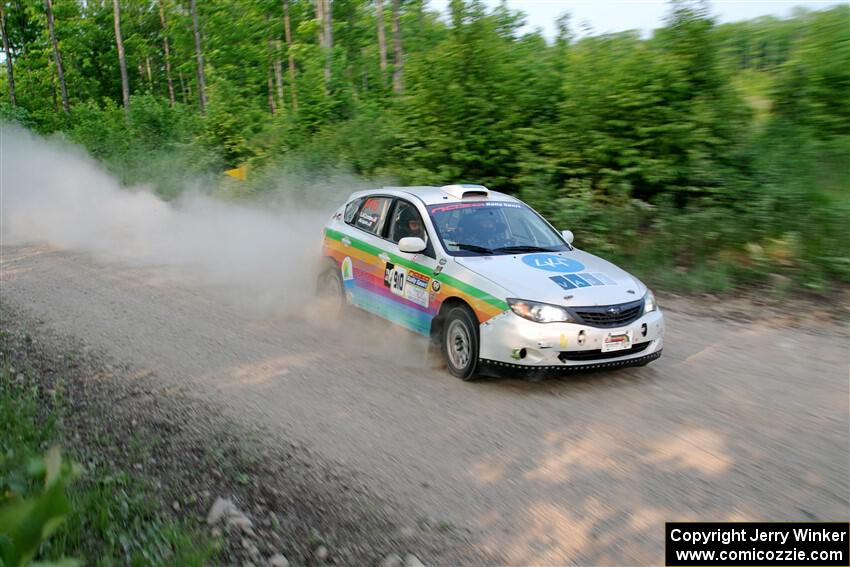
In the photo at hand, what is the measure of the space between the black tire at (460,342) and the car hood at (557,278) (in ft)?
1.40

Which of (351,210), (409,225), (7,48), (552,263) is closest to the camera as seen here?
(552,263)

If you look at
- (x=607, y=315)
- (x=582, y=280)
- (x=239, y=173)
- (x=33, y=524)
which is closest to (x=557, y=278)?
(x=582, y=280)

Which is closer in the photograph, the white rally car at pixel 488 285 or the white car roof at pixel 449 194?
the white rally car at pixel 488 285

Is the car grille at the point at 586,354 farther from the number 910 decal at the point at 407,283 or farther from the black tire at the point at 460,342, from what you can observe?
the number 910 decal at the point at 407,283

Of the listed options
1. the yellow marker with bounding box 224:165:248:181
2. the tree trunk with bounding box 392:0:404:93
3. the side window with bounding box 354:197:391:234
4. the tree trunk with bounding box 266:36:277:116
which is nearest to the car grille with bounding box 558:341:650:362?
the side window with bounding box 354:197:391:234

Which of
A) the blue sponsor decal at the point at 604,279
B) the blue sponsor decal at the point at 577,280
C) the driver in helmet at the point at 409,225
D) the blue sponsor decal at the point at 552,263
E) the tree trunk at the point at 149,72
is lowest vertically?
the blue sponsor decal at the point at 604,279

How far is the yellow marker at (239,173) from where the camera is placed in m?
21.1

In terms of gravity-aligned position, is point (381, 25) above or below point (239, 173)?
above

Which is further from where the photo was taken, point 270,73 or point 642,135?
point 270,73

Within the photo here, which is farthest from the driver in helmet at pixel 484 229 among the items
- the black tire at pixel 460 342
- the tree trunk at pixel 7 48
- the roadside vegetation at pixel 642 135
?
the tree trunk at pixel 7 48

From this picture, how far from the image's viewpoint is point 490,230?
7305mm

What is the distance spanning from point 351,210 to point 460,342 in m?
2.94

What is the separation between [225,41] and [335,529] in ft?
123

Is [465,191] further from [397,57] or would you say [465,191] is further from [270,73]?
[270,73]
